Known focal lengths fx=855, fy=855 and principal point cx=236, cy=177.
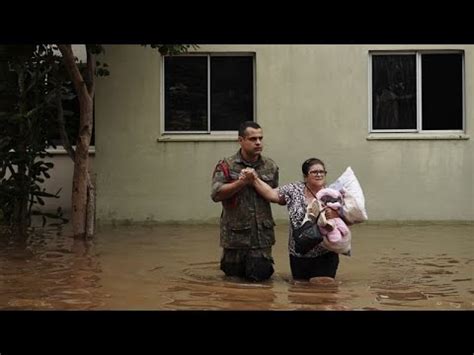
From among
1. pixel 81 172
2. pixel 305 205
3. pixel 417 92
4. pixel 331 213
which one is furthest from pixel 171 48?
pixel 331 213

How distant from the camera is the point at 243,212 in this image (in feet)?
28.9

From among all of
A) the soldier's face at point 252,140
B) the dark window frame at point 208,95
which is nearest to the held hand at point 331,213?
the soldier's face at point 252,140

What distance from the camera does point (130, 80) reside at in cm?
1677

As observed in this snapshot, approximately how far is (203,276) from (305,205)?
72.7 inches

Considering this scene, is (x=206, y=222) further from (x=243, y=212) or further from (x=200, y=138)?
(x=243, y=212)

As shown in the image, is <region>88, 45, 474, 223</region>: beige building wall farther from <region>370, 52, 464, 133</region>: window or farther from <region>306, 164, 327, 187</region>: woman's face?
<region>306, 164, 327, 187</region>: woman's face

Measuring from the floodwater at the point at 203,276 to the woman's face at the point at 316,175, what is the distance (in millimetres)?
1017

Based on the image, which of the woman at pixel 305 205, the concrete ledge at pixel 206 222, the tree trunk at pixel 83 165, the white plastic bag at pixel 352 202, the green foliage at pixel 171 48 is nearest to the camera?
the white plastic bag at pixel 352 202

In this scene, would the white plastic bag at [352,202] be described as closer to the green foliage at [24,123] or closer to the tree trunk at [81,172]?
the tree trunk at [81,172]

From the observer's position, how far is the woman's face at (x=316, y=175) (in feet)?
28.8

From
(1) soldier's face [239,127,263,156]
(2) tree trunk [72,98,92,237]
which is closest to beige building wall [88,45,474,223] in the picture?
(2) tree trunk [72,98,92,237]
